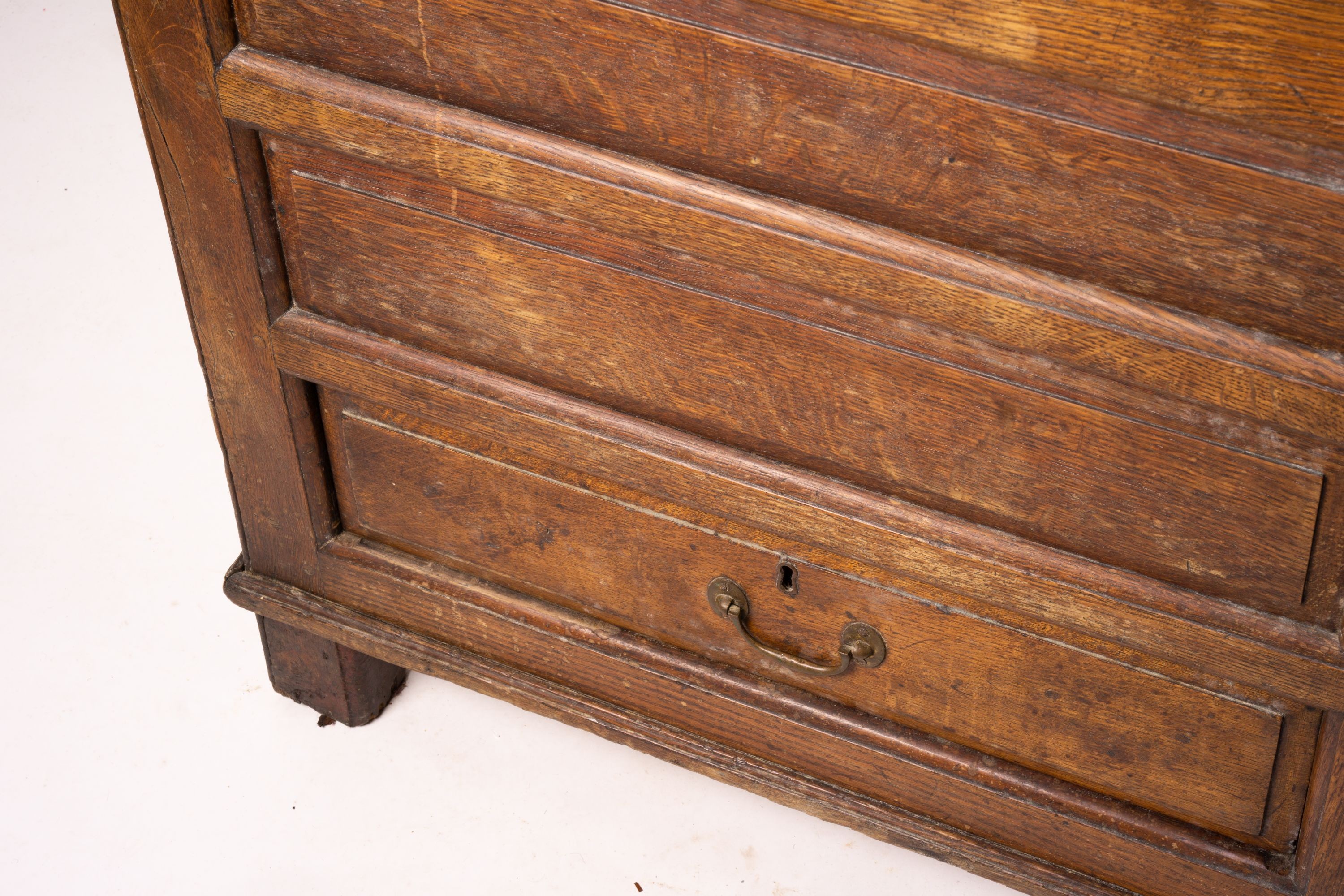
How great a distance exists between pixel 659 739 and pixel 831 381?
57 centimetres

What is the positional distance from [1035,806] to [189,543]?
1376mm

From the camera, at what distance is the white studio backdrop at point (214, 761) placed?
1821 mm

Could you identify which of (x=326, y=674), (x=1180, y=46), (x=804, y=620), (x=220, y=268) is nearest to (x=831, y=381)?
(x=804, y=620)

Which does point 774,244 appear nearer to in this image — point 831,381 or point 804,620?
point 831,381

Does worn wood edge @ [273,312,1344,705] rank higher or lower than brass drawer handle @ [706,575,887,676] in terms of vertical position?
higher

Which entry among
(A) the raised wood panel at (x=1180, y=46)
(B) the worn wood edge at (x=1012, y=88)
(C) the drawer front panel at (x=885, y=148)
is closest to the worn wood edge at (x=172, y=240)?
(C) the drawer front panel at (x=885, y=148)

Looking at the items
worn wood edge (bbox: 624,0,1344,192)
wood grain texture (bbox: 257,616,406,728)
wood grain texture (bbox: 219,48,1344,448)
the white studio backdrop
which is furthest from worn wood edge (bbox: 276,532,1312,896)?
worn wood edge (bbox: 624,0,1344,192)

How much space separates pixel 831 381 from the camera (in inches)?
53.2

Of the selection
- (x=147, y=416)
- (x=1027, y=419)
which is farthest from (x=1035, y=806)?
(x=147, y=416)

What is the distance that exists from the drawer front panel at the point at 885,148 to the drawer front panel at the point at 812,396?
14 centimetres

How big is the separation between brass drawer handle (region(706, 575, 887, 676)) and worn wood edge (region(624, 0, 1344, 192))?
62cm

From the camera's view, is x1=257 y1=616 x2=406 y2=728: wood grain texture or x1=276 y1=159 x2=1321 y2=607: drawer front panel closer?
x1=276 y1=159 x2=1321 y2=607: drawer front panel

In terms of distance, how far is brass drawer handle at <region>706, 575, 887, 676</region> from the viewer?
5.02ft

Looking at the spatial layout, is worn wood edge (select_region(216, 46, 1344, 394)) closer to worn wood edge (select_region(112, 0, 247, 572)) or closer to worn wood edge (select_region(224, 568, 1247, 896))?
worn wood edge (select_region(112, 0, 247, 572))
